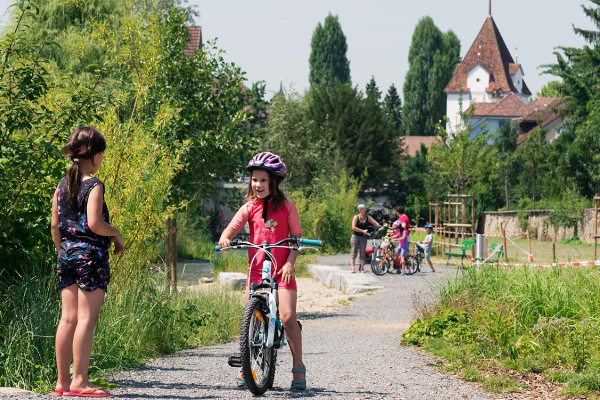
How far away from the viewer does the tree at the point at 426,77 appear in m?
90.9

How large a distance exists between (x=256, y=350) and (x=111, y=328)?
2.07 metres

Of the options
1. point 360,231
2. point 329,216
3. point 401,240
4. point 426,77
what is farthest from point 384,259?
point 426,77

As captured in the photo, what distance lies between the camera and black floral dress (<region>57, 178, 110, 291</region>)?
5.21m

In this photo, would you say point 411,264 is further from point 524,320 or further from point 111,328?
point 111,328

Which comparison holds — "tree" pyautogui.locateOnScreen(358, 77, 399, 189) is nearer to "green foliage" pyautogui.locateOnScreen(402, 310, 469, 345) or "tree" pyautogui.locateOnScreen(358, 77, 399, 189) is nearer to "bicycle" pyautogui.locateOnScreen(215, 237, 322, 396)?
"green foliage" pyautogui.locateOnScreen(402, 310, 469, 345)

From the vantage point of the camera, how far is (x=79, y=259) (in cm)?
522

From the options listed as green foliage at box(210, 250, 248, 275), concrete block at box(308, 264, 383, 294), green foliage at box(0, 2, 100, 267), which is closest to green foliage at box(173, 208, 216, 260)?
green foliage at box(210, 250, 248, 275)

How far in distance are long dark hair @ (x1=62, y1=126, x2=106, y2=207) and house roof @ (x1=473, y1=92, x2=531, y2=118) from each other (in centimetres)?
8061

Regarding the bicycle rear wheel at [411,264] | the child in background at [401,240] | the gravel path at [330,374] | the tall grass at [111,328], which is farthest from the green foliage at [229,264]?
the tall grass at [111,328]

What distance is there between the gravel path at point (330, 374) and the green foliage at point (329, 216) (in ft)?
73.0

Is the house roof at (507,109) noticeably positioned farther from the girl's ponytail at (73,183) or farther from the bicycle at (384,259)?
the girl's ponytail at (73,183)

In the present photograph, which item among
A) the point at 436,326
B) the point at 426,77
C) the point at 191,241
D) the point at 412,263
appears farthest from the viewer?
the point at 426,77

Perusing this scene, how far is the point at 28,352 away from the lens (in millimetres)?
5977

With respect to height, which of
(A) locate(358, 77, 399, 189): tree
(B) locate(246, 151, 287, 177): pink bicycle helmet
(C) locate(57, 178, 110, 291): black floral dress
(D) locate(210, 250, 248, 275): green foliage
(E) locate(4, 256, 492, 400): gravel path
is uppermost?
(A) locate(358, 77, 399, 189): tree
